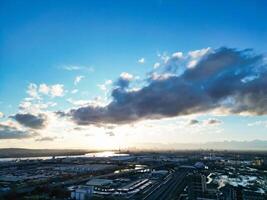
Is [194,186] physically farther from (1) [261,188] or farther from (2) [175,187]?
(1) [261,188]

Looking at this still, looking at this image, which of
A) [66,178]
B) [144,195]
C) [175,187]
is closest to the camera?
[144,195]

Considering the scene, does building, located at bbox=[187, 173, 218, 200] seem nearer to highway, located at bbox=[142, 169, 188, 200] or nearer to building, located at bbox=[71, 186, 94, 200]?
highway, located at bbox=[142, 169, 188, 200]

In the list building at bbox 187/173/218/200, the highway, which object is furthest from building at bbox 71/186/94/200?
building at bbox 187/173/218/200

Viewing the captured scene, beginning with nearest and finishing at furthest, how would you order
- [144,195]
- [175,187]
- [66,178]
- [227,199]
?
[227,199]
[144,195]
[175,187]
[66,178]

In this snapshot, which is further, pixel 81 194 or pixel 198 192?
pixel 198 192

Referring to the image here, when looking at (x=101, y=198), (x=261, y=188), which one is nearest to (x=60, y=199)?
(x=101, y=198)

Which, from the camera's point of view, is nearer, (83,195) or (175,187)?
(83,195)

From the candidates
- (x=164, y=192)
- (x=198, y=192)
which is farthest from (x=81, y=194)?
(x=198, y=192)

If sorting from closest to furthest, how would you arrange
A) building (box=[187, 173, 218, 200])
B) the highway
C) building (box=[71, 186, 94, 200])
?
building (box=[187, 173, 218, 200]) < building (box=[71, 186, 94, 200]) < the highway

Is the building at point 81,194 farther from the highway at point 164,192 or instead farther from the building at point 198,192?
the building at point 198,192

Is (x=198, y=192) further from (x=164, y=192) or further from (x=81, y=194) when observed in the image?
(x=81, y=194)

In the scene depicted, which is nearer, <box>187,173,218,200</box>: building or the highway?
<box>187,173,218,200</box>: building
